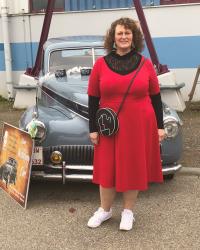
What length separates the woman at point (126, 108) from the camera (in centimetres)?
344

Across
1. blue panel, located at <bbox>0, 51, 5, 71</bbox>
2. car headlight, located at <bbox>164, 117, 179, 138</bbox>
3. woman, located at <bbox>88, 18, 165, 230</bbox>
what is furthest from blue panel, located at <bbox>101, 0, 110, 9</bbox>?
woman, located at <bbox>88, 18, 165, 230</bbox>

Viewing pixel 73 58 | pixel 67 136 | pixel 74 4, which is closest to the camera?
pixel 67 136

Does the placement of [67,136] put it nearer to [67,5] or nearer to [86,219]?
[86,219]

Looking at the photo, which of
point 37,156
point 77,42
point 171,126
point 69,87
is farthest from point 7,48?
point 171,126

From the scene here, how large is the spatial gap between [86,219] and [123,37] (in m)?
1.65

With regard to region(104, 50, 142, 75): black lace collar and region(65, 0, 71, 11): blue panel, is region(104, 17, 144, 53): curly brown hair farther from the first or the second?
region(65, 0, 71, 11): blue panel

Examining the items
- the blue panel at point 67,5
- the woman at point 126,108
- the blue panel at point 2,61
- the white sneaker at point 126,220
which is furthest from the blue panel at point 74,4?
the white sneaker at point 126,220

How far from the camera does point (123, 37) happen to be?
3.42 metres

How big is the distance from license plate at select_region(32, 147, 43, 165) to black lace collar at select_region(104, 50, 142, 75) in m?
1.21

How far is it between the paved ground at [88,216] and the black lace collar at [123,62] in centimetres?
134

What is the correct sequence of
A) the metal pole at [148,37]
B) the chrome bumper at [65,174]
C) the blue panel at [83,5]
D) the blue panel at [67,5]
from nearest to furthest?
1. the chrome bumper at [65,174]
2. the metal pole at [148,37]
3. the blue panel at [83,5]
4. the blue panel at [67,5]

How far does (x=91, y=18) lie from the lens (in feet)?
32.6

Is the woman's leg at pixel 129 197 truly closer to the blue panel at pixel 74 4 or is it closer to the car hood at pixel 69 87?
the car hood at pixel 69 87

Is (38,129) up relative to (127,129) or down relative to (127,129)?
down
